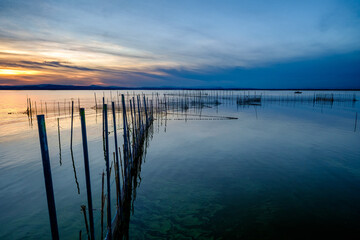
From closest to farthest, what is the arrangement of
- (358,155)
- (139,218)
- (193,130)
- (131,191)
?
(139,218), (131,191), (358,155), (193,130)

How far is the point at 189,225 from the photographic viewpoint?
3.87 metres

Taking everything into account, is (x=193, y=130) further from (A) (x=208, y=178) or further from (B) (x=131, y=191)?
(B) (x=131, y=191)

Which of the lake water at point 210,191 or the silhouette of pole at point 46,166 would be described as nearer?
the silhouette of pole at point 46,166

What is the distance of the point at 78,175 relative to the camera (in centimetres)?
597

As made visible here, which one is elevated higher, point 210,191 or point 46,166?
point 46,166

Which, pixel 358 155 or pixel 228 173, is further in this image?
pixel 358 155

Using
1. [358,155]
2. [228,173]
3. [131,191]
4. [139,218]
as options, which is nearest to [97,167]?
[131,191]

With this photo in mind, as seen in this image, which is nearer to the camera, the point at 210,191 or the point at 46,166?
the point at 46,166

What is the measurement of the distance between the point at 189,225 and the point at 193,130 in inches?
351

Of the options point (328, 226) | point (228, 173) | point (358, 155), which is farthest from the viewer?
point (358, 155)

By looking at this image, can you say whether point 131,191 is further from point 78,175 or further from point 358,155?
point 358,155

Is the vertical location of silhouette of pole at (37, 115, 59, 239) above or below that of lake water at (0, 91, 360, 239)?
above

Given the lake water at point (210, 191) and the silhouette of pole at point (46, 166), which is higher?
the silhouette of pole at point (46, 166)

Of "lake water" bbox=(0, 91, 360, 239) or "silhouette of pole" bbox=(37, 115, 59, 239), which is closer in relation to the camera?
"silhouette of pole" bbox=(37, 115, 59, 239)
